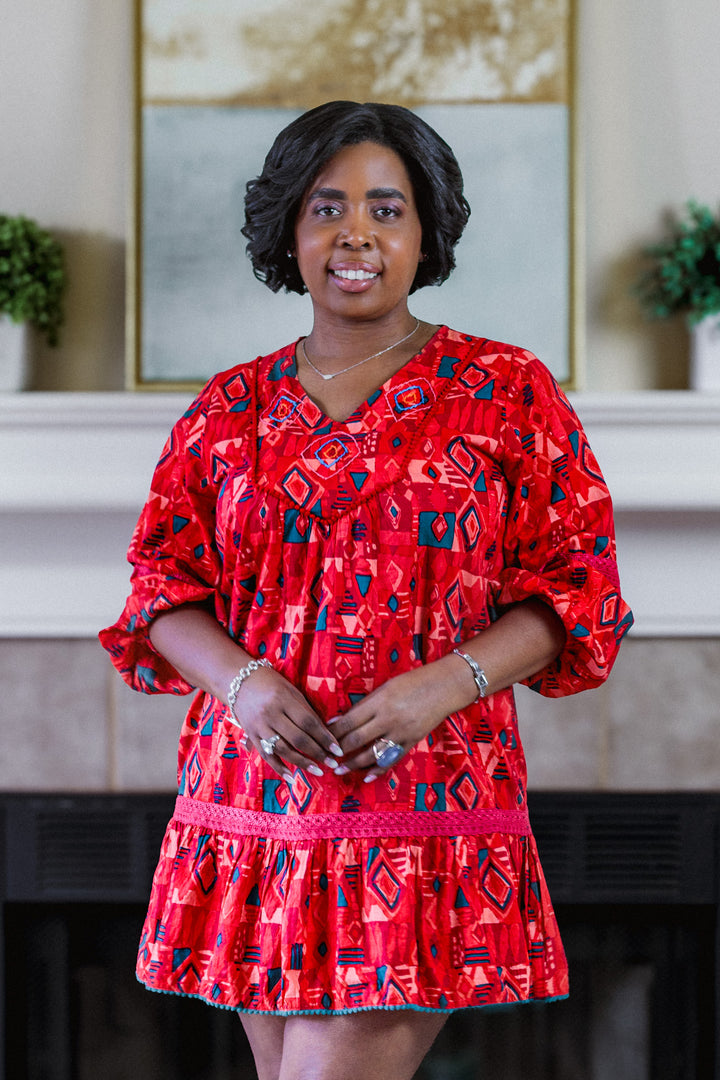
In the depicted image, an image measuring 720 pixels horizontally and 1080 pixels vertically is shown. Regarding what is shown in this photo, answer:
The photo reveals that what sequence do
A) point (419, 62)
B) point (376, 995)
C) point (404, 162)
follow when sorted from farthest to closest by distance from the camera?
1. point (419, 62)
2. point (404, 162)
3. point (376, 995)

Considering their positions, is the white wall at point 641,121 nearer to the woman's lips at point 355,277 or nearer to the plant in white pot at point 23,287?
the plant in white pot at point 23,287

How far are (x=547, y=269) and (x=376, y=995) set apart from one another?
4.43 feet

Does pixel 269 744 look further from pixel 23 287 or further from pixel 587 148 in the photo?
pixel 587 148

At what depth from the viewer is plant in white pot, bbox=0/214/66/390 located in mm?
2002

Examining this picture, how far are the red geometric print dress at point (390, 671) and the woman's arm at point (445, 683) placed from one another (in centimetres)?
3

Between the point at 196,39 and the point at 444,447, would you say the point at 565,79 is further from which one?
the point at 444,447

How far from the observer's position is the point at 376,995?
105 centimetres

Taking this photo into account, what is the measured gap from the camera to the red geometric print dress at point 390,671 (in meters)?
1.08

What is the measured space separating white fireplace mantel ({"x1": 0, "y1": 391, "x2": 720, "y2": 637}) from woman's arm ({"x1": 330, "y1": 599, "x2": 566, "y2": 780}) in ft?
2.87

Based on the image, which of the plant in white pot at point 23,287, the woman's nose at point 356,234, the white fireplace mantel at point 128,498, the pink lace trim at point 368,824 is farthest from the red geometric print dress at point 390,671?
the plant in white pot at point 23,287

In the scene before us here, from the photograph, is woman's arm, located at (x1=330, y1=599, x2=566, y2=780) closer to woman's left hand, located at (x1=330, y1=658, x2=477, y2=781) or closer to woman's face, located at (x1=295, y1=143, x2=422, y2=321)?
woman's left hand, located at (x1=330, y1=658, x2=477, y2=781)

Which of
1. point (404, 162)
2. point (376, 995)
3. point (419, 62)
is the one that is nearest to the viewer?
point (376, 995)

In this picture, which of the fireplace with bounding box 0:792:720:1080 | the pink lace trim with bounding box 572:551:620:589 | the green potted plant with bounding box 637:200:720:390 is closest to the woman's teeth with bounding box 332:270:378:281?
the pink lace trim with bounding box 572:551:620:589

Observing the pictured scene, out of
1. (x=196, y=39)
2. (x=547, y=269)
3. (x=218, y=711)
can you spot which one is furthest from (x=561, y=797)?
(x=196, y=39)
